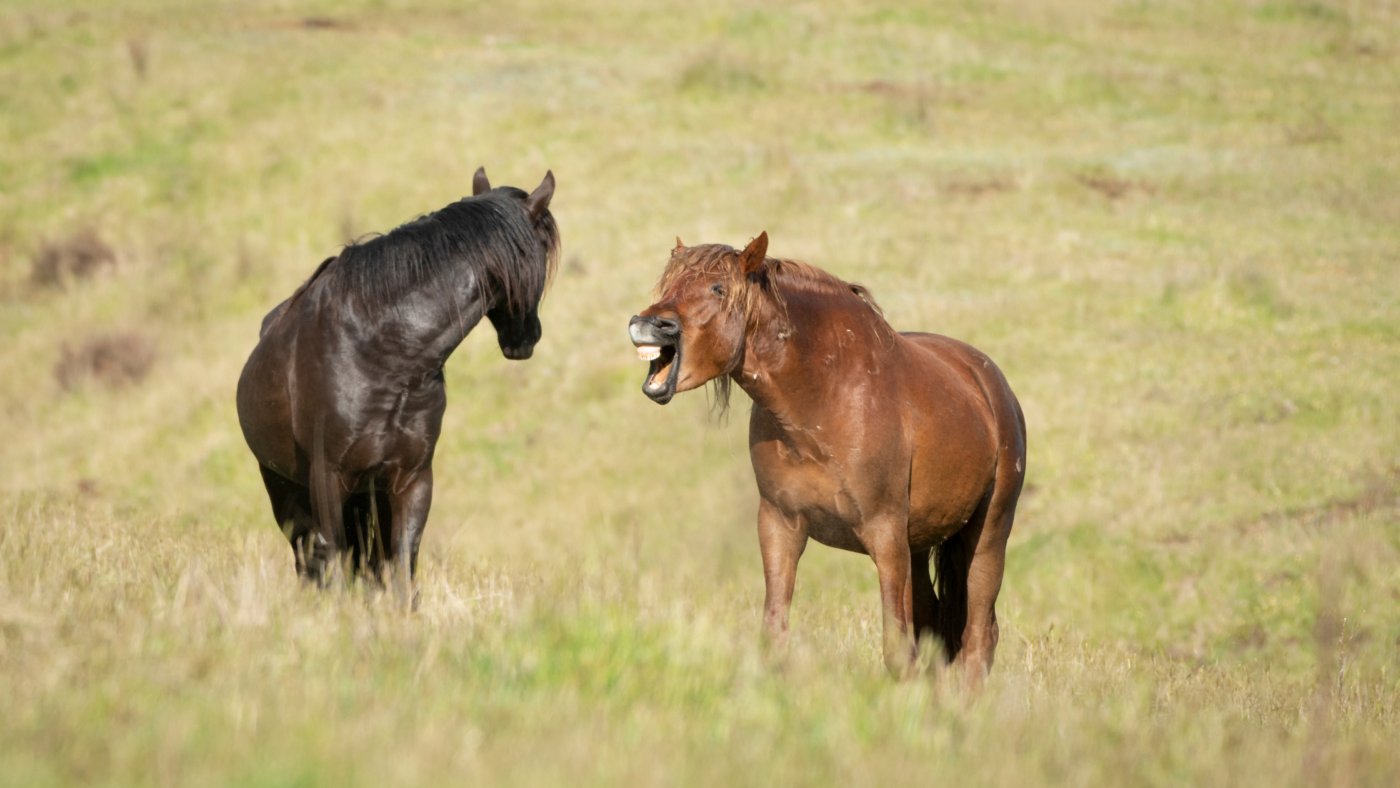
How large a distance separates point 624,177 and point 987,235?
21.7 feet

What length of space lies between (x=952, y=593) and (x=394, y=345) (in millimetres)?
3278

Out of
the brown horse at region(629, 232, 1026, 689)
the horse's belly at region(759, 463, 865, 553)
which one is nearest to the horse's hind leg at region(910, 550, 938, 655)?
the brown horse at region(629, 232, 1026, 689)

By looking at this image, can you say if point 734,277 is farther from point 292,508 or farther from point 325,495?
point 292,508

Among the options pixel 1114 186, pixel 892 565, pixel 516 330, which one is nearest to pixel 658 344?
pixel 892 565

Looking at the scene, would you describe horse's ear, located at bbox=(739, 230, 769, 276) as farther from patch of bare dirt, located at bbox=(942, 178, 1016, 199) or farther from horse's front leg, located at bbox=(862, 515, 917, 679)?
patch of bare dirt, located at bbox=(942, 178, 1016, 199)

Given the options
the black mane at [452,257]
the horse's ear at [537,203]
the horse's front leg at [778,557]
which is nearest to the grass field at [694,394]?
the horse's front leg at [778,557]

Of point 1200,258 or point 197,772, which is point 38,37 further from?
point 197,772

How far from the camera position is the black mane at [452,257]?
238 inches

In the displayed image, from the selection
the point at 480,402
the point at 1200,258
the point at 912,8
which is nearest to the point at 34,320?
the point at 480,402

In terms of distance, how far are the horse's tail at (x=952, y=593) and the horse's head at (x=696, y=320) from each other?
2044mm

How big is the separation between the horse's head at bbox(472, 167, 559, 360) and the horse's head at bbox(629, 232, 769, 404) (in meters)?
1.54

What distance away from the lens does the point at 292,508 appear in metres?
7.02

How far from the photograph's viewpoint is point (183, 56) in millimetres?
24109

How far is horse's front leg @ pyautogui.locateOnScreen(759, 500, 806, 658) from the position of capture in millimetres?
5074
